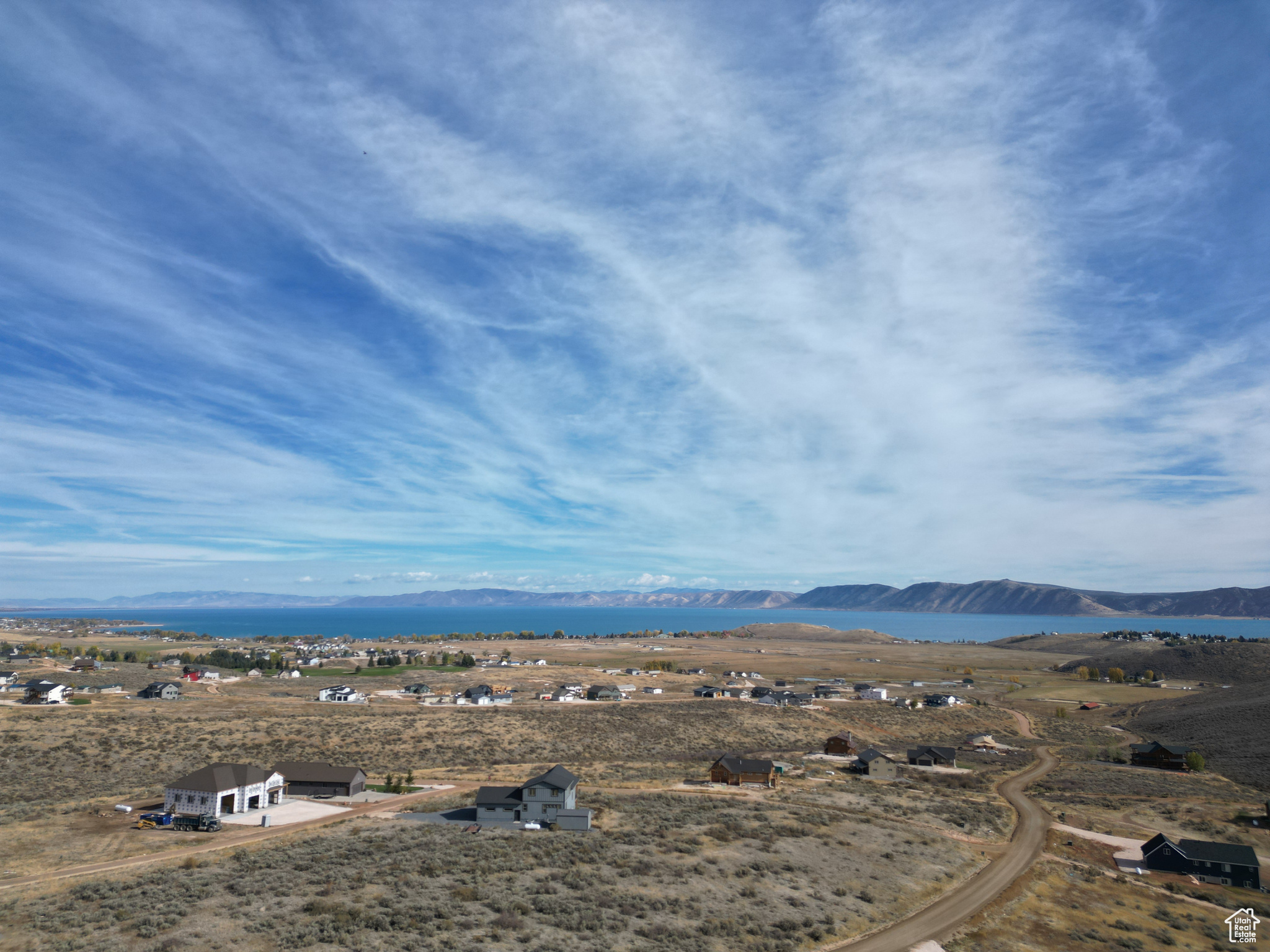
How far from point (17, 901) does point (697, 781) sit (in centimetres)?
4823

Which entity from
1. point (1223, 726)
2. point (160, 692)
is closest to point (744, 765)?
point (1223, 726)

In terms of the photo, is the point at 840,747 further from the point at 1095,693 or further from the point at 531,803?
the point at 1095,693

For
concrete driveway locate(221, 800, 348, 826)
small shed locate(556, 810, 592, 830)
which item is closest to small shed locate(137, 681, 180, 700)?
concrete driveway locate(221, 800, 348, 826)

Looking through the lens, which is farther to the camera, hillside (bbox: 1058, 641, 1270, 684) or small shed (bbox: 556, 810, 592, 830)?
hillside (bbox: 1058, 641, 1270, 684)

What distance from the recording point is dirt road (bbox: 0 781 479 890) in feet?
111

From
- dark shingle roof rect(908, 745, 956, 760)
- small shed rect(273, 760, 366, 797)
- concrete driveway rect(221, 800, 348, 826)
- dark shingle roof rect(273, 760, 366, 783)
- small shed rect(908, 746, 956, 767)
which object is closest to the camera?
concrete driveway rect(221, 800, 348, 826)

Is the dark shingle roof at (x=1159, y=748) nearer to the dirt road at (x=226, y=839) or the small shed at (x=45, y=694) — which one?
the dirt road at (x=226, y=839)

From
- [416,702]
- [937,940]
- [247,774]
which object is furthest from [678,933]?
[416,702]

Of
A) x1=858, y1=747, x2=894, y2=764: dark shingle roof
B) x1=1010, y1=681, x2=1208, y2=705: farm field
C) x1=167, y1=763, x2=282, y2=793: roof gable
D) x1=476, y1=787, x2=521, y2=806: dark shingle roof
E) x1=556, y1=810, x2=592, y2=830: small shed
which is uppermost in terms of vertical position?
x1=167, y1=763, x2=282, y2=793: roof gable

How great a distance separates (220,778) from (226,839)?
6.49 m

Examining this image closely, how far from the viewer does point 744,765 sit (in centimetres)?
6300

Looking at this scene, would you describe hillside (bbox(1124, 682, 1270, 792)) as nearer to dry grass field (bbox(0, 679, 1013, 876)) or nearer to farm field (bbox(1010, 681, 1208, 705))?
farm field (bbox(1010, 681, 1208, 705))

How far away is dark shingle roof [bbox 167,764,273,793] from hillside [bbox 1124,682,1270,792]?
305 ft

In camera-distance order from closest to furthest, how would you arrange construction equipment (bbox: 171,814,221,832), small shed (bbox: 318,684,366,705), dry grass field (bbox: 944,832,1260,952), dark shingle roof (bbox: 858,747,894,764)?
dry grass field (bbox: 944,832,1260,952) < construction equipment (bbox: 171,814,221,832) < dark shingle roof (bbox: 858,747,894,764) < small shed (bbox: 318,684,366,705)
